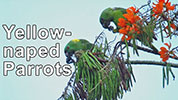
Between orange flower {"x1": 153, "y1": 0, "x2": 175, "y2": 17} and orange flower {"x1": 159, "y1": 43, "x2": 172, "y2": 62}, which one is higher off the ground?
orange flower {"x1": 153, "y1": 0, "x2": 175, "y2": 17}

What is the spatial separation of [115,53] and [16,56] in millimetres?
1747

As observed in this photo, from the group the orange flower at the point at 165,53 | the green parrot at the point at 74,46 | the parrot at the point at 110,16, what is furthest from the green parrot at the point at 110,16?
the orange flower at the point at 165,53

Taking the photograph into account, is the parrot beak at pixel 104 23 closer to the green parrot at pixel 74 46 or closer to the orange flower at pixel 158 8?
the green parrot at pixel 74 46

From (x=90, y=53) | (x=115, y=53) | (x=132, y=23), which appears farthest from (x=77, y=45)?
(x=132, y=23)

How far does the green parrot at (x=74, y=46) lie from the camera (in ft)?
14.3

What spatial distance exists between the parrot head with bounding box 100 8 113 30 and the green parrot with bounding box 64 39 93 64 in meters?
0.32

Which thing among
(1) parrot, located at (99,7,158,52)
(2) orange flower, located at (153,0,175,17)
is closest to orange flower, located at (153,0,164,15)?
(2) orange flower, located at (153,0,175,17)

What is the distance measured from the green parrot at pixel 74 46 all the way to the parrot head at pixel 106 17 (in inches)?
12.7

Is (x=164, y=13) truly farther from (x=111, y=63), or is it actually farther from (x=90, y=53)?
(x=90, y=53)

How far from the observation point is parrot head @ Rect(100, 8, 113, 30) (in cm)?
462

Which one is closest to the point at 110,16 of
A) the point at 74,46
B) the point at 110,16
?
the point at 110,16

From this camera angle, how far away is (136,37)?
10.6ft

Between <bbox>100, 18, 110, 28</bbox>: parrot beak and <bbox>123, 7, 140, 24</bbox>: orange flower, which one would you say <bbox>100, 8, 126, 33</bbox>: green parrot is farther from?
<bbox>123, 7, 140, 24</bbox>: orange flower

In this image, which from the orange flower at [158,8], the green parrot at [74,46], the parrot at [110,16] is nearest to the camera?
the orange flower at [158,8]
